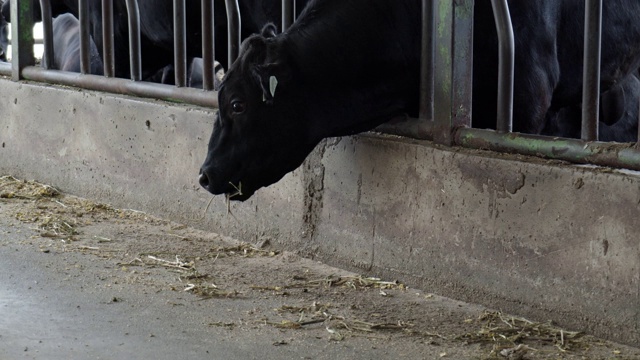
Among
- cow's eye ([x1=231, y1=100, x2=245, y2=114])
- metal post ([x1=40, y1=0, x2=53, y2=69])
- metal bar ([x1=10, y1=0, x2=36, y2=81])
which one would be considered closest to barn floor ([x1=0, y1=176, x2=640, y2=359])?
cow's eye ([x1=231, y1=100, x2=245, y2=114])

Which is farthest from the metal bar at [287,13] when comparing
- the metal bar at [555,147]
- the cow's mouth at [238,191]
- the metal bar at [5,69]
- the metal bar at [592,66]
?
the metal bar at [5,69]

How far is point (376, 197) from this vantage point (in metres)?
5.17

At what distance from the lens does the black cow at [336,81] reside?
5.01 m

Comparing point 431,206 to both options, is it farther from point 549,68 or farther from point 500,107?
point 549,68

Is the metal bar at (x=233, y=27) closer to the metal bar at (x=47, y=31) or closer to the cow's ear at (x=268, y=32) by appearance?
the cow's ear at (x=268, y=32)

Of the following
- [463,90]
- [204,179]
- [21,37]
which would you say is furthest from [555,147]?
[21,37]

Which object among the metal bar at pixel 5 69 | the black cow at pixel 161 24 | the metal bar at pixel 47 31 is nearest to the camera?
the black cow at pixel 161 24

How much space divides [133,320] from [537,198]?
5.42ft

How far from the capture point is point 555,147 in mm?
4426

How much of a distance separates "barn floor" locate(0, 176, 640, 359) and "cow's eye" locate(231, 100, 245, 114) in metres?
0.77

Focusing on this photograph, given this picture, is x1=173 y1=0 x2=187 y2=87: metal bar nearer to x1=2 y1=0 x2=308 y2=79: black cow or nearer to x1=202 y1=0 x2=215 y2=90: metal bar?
x1=202 y1=0 x2=215 y2=90: metal bar

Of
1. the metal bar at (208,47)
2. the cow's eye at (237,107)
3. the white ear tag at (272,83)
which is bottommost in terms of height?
the cow's eye at (237,107)

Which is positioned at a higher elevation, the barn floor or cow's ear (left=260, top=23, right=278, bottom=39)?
cow's ear (left=260, top=23, right=278, bottom=39)

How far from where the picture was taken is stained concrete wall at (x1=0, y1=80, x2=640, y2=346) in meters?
4.21
